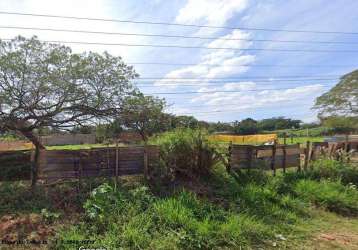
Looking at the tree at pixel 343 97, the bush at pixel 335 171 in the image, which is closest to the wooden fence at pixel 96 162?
the bush at pixel 335 171

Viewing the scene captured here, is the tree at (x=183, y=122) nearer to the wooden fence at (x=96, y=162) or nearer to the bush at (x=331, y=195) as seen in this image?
the wooden fence at (x=96, y=162)

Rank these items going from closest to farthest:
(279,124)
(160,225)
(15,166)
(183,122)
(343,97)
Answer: (160,225) < (15,166) < (183,122) < (343,97) < (279,124)

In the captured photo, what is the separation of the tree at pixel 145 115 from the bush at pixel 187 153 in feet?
1.80

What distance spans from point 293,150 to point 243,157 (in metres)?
2.45

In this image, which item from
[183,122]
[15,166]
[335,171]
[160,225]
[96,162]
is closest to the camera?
[160,225]

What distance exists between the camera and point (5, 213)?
20.2 ft

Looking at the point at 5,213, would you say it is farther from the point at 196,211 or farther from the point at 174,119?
the point at 174,119

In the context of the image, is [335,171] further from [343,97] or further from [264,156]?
[343,97]

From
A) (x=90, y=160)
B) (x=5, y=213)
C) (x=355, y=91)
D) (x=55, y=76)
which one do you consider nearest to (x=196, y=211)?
(x=90, y=160)

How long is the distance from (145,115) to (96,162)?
191 cm

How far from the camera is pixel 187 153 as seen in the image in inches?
341

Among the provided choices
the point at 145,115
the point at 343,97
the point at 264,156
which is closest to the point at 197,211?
the point at 145,115

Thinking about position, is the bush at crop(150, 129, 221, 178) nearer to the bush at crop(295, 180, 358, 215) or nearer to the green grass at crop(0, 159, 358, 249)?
the green grass at crop(0, 159, 358, 249)

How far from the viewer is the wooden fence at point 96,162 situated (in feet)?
24.7
